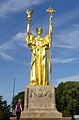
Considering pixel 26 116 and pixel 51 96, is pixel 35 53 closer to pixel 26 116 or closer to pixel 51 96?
pixel 51 96

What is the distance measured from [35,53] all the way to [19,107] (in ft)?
16.7

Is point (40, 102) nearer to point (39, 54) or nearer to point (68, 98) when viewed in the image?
point (39, 54)

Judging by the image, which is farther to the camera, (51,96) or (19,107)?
(51,96)

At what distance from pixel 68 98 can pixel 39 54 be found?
131ft

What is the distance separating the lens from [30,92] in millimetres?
21328

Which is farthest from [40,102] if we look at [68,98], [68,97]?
[68,97]

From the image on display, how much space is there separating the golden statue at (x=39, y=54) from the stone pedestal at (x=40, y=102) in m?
0.79

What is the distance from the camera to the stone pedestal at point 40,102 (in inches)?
801

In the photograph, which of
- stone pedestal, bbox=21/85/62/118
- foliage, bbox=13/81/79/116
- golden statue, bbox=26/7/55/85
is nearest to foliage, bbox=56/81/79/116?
foliage, bbox=13/81/79/116

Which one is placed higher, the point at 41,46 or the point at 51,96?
the point at 41,46

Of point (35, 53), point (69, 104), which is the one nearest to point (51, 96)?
point (35, 53)

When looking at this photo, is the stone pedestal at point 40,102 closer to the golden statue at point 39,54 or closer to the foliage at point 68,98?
the golden statue at point 39,54

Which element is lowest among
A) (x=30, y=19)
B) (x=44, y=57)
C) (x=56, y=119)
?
(x=56, y=119)

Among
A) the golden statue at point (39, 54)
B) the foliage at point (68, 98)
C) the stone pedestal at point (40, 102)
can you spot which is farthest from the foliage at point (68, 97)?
the stone pedestal at point (40, 102)
